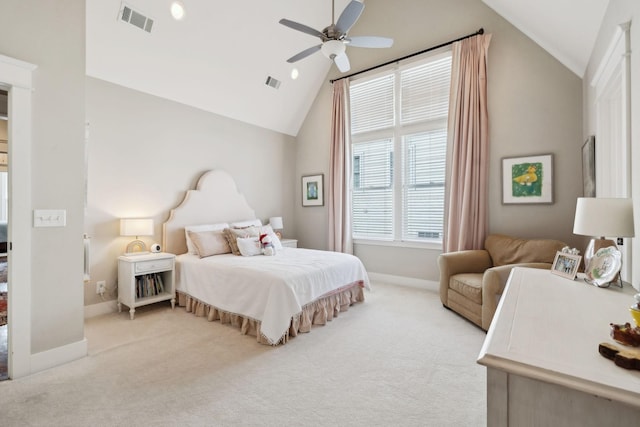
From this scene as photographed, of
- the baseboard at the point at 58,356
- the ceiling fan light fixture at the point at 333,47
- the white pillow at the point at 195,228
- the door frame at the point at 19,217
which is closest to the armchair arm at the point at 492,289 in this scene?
the ceiling fan light fixture at the point at 333,47

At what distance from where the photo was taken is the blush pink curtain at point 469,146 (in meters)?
3.95

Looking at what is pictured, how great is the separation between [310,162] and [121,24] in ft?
11.4

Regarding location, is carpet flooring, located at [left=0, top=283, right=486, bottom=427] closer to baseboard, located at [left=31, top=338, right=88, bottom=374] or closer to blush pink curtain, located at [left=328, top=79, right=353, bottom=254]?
baseboard, located at [left=31, top=338, right=88, bottom=374]

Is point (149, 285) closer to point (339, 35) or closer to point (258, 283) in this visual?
point (258, 283)

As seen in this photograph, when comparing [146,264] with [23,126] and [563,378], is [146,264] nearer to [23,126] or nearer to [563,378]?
[23,126]

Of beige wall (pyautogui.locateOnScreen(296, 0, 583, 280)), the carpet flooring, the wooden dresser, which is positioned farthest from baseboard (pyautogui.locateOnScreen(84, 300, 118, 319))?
the wooden dresser

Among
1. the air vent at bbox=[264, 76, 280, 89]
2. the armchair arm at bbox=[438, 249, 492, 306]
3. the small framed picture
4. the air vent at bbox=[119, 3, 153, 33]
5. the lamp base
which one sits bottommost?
the armchair arm at bbox=[438, 249, 492, 306]

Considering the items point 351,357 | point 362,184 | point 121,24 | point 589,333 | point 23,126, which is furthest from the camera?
point 362,184

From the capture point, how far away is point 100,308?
3568 mm

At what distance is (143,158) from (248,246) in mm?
1784

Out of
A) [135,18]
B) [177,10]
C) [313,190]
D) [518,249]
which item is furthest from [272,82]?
[518,249]

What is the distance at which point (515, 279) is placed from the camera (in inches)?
68.8

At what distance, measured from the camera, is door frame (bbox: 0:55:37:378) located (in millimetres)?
2158

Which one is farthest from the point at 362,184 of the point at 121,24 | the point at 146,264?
the point at 121,24
